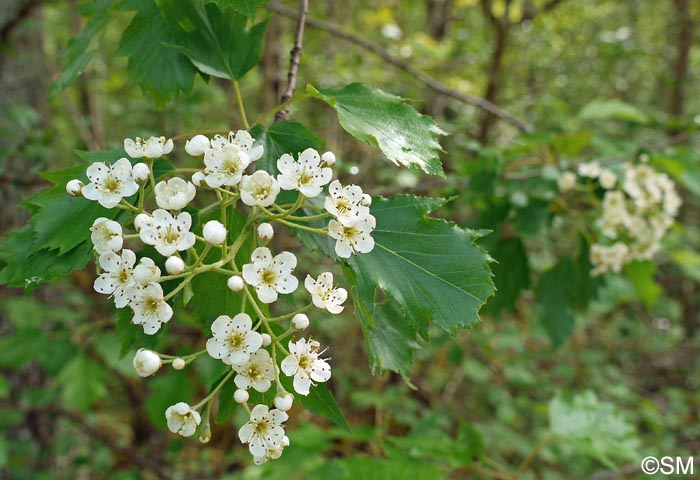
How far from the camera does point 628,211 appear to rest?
2.17 meters

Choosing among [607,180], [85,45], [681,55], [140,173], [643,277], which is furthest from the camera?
[681,55]

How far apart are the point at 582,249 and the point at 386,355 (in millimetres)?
1450

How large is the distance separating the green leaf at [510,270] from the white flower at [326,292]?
128 centimetres

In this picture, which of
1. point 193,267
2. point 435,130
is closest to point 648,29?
point 435,130

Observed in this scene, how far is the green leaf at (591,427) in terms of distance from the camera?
2.04 meters

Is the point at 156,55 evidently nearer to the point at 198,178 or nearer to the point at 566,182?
the point at 198,178

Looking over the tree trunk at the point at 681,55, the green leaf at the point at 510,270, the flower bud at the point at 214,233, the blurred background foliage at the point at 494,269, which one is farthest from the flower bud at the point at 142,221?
the tree trunk at the point at 681,55

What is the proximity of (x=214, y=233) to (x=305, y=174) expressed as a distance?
0.19m

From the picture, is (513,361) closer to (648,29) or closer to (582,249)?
(582,249)

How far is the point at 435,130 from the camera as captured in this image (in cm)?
111

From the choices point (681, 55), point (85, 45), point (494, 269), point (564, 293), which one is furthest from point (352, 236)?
point (681, 55)

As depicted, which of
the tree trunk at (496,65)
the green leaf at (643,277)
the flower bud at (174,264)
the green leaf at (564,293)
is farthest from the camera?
the tree trunk at (496,65)

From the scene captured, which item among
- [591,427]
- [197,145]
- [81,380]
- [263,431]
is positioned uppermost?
[197,145]

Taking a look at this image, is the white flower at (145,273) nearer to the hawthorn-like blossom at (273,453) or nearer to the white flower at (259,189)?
the white flower at (259,189)
